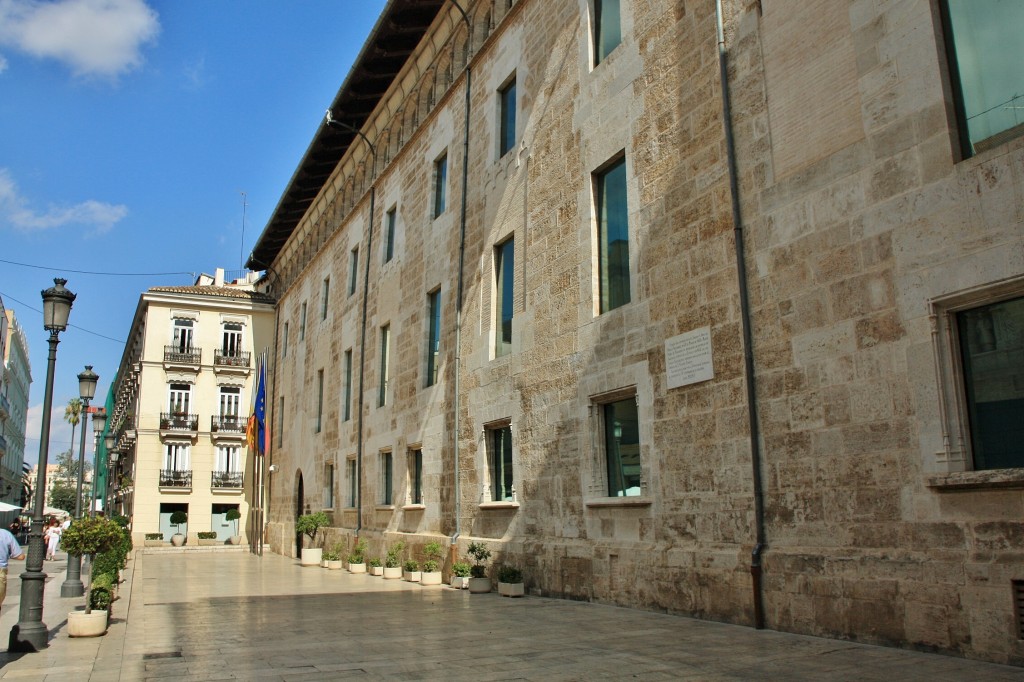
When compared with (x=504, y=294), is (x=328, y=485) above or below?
below

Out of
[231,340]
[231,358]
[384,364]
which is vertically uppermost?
[231,340]

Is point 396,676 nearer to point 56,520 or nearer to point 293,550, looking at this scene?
point 293,550

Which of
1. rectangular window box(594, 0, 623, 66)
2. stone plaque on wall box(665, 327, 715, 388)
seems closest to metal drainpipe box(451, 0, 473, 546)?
rectangular window box(594, 0, 623, 66)

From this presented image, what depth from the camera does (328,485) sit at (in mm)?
24047

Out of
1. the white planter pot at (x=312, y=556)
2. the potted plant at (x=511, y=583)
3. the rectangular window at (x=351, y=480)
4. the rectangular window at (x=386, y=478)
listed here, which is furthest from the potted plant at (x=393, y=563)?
the white planter pot at (x=312, y=556)

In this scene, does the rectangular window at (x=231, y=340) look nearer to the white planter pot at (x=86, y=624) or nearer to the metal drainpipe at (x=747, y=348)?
the white planter pot at (x=86, y=624)

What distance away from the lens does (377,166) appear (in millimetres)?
22234

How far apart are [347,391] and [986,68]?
62.0 feet

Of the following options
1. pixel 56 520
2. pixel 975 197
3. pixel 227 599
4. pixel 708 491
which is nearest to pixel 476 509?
pixel 227 599

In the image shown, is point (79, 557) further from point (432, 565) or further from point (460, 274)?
point (460, 274)

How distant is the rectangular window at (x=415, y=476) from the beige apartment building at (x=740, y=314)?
0.27 metres

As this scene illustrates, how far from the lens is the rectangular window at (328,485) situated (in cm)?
2367

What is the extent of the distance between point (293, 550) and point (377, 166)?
40.7ft

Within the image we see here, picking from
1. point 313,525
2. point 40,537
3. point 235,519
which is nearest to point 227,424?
point 235,519
